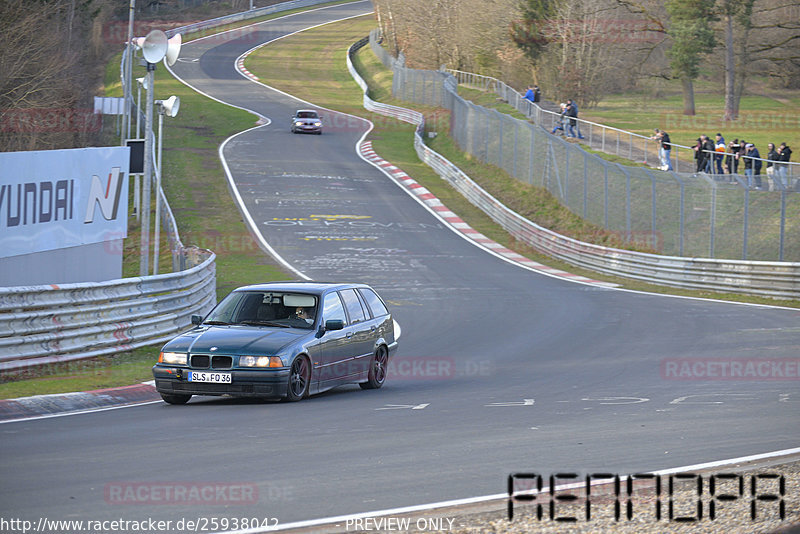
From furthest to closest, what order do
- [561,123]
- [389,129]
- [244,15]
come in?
1. [244,15]
2. [389,129]
3. [561,123]

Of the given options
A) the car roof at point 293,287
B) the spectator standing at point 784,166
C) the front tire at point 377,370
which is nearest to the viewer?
the car roof at point 293,287

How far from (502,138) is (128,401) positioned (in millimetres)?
34102

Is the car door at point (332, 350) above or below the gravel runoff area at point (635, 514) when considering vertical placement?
below

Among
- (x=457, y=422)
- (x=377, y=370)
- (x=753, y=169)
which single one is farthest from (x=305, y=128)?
(x=457, y=422)

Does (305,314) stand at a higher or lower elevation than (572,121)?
lower

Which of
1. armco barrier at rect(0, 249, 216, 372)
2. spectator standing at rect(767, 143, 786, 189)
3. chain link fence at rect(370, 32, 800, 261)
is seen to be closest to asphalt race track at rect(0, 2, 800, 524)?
armco barrier at rect(0, 249, 216, 372)

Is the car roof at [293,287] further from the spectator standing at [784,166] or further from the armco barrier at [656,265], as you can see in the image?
the spectator standing at [784,166]

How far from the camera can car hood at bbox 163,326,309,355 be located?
1167cm

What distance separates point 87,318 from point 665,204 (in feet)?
66.0

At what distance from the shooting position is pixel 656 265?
98.6 ft

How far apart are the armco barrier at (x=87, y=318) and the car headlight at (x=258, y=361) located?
3.65 metres

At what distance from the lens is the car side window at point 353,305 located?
45.1 ft

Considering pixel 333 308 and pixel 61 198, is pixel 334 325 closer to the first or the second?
pixel 333 308

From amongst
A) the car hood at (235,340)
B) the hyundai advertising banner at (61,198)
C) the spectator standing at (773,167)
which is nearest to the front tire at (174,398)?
the car hood at (235,340)
